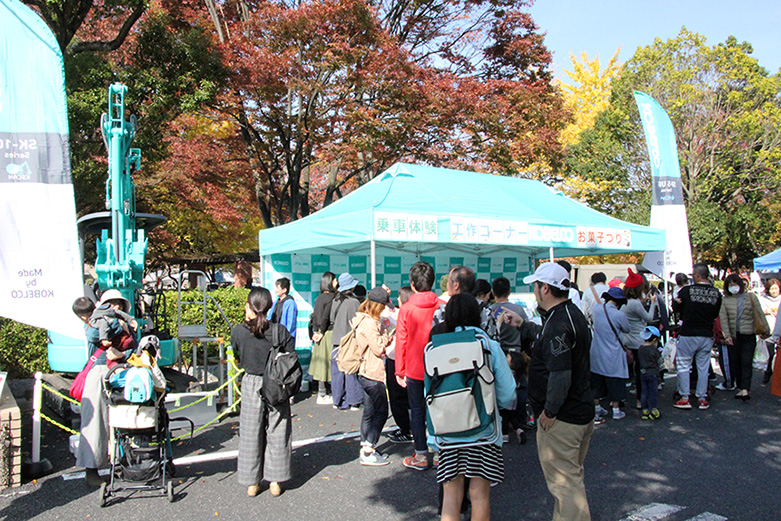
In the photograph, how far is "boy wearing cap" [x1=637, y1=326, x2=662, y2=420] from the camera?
6.33 m

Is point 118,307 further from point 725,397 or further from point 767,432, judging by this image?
point 725,397

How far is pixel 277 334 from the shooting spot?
4.19 metres

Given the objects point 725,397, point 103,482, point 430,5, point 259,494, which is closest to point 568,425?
point 259,494

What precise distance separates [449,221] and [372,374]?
3.14 m

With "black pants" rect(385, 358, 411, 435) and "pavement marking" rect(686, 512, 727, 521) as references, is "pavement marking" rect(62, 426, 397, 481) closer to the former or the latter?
"black pants" rect(385, 358, 411, 435)

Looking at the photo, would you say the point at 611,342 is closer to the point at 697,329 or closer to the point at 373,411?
the point at 697,329

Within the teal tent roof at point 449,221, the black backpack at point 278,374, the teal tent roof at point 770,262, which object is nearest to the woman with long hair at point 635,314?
the teal tent roof at point 449,221

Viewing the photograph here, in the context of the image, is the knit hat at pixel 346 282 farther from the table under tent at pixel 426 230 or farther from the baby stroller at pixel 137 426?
the baby stroller at pixel 137 426

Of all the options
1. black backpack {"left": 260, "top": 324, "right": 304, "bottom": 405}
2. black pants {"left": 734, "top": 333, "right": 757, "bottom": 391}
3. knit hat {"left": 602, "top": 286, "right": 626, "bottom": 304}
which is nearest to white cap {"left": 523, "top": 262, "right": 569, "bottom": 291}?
black backpack {"left": 260, "top": 324, "right": 304, "bottom": 405}

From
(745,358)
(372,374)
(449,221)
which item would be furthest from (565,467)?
(745,358)

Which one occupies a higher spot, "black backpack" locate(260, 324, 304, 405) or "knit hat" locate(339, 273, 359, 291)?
"knit hat" locate(339, 273, 359, 291)

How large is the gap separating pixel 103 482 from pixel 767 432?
648 cm

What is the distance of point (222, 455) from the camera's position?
5297 mm

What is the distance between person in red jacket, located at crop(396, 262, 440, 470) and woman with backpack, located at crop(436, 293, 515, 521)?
113 cm
